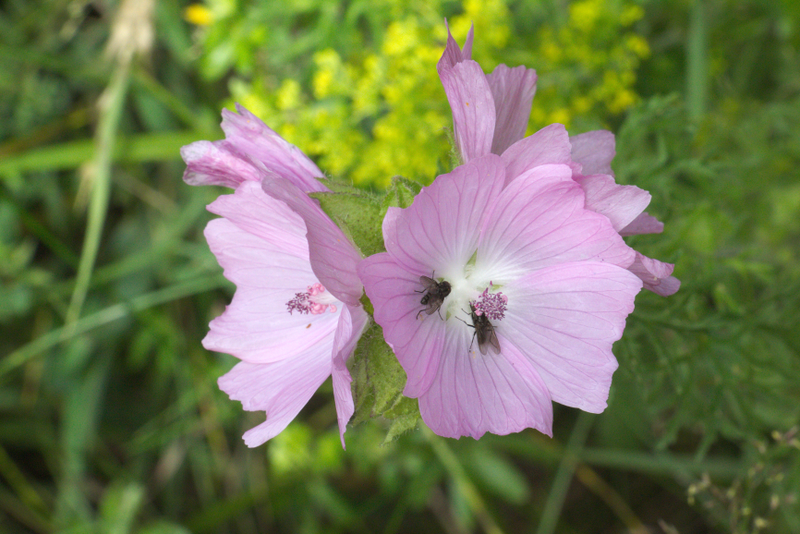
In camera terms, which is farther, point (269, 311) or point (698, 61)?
point (698, 61)

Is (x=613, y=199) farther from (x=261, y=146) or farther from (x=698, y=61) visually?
(x=698, y=61)

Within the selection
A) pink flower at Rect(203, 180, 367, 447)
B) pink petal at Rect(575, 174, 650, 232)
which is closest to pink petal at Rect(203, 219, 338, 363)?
pink flower at Rect(203, 180, 367, 447)

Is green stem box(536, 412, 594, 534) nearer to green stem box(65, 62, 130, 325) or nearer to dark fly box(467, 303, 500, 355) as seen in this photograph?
dark fly box(467, 303, 500, 355)

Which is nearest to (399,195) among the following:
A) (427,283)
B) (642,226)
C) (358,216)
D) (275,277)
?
(358,216)

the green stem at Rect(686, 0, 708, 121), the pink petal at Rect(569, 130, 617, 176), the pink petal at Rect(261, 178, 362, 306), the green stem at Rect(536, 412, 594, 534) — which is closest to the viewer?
the pink petal at Rect(261, 178, 362, 306)

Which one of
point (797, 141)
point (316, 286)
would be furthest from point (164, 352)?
point (797, 141)

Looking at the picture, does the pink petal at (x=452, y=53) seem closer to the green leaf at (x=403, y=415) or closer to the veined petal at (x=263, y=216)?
the veined petal at (x=263, y=216)
